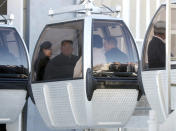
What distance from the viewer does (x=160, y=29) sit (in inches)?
677

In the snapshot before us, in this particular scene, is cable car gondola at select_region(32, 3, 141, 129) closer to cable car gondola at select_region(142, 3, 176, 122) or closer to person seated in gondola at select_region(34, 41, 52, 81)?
person seated in gondola at select_region(34, 41, 52, 81)

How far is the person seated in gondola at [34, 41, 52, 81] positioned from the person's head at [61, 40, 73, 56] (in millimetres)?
404

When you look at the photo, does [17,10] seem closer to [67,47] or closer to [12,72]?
[12,72]

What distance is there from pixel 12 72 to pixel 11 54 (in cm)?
32

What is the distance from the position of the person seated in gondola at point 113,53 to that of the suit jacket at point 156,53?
0.44m

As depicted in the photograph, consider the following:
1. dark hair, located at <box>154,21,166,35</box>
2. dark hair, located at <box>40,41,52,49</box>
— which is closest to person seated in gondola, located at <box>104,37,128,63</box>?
dark hair, located at <box>154,21,166,35</box>

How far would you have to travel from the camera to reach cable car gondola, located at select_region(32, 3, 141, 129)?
1725 centimetres

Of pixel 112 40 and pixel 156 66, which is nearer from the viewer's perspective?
pixel 156 66

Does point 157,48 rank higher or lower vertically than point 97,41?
lower

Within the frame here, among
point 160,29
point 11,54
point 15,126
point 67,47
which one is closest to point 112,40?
point 67,47

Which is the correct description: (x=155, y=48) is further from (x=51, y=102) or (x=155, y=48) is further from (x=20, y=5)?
(x=20, y=5)

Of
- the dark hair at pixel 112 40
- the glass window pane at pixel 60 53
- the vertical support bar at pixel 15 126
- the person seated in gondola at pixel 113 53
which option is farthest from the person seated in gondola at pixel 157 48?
the vertical support bar at pixel 15 126

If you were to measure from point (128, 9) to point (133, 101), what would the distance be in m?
6.23

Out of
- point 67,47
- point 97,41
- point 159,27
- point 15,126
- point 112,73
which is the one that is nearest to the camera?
point 159,27
